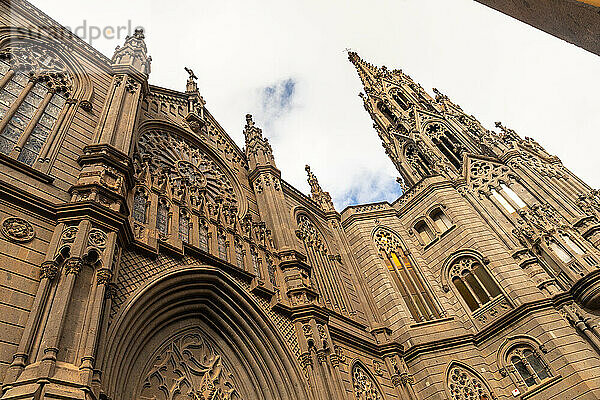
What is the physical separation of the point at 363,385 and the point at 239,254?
4.69m

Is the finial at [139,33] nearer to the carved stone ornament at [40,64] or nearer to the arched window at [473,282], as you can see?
the carved stone ornament at [40,64]

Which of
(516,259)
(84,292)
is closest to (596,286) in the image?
(516,259)

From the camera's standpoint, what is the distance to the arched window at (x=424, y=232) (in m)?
17.2

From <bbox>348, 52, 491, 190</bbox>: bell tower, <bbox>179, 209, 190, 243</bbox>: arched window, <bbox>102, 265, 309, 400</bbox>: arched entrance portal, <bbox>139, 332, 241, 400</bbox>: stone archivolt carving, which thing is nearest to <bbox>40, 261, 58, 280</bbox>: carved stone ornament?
<bbox>102, 265, 309, 400</bbox>: arched entrance portal

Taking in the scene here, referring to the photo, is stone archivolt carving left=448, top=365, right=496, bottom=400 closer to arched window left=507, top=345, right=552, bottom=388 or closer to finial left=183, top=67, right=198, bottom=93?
arched window left=507, top=345, right=552, bottom=388

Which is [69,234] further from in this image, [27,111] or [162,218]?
[27,111]

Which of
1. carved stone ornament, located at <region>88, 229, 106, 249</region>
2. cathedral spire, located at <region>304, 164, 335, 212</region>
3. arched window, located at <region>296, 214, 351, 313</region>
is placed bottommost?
Answer: carved stone ornament, located at <region>88, 229, 106, 249</region>

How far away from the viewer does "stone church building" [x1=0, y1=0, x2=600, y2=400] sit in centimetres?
646

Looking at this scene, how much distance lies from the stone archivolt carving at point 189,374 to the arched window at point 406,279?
25.4ft

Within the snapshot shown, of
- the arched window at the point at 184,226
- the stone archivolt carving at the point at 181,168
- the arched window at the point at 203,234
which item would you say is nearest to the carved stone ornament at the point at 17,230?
the arched window at the point at 184,226

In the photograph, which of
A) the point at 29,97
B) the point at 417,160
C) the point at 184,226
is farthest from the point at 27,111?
the point at 417,160

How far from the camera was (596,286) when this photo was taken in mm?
11953

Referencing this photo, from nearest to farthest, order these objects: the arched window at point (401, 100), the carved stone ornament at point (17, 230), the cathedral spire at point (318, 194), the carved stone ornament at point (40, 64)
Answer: the carved stone ornament at point (17, 230), the carved stone ornament at point (40, 64), the cathedral spire at point (318, 194), the arched window at point (401, 100)

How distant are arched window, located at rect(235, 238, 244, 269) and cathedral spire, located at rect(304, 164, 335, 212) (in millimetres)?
7696
